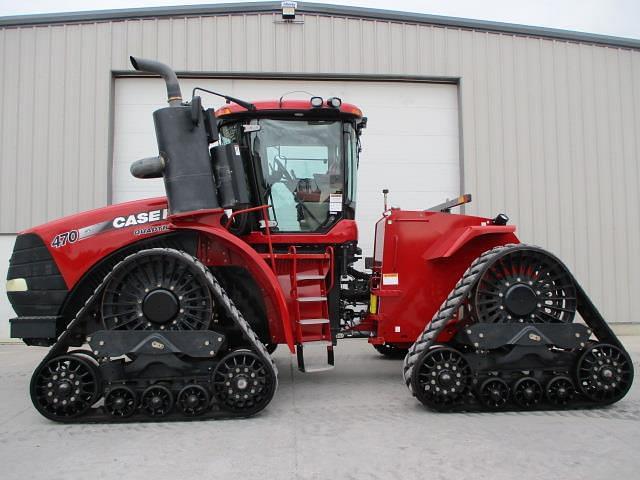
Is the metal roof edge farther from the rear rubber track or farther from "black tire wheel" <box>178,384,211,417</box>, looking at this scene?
"black tire wheel" <box>178,384,211,417</box>

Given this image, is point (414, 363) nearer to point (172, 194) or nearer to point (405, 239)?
point (405, 239)

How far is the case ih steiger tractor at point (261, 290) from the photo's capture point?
465cm

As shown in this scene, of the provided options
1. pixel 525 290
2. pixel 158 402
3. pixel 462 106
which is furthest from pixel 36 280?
pixel 462 106

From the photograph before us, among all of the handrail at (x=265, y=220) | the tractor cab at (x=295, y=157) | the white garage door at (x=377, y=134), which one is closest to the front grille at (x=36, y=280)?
the handrail at (x=265, y=220)

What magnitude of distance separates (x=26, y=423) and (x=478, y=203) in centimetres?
818

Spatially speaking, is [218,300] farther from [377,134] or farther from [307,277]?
[377,134]

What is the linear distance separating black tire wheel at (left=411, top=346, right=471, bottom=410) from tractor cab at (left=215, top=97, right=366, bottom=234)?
166 cm

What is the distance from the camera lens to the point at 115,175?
10242mm

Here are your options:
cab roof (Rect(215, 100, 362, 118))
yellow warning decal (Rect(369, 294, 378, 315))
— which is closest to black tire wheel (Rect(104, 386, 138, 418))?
yellow warning decal (Rect(369, 294, 378, 315))

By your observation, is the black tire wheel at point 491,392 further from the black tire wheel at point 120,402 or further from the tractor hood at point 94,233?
the tractor hood at point 94,233

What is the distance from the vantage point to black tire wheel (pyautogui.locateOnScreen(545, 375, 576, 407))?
194 inches

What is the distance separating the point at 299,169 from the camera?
5617 mm

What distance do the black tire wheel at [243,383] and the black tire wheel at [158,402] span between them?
393 millimetres

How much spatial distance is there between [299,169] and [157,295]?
1.89 metres
